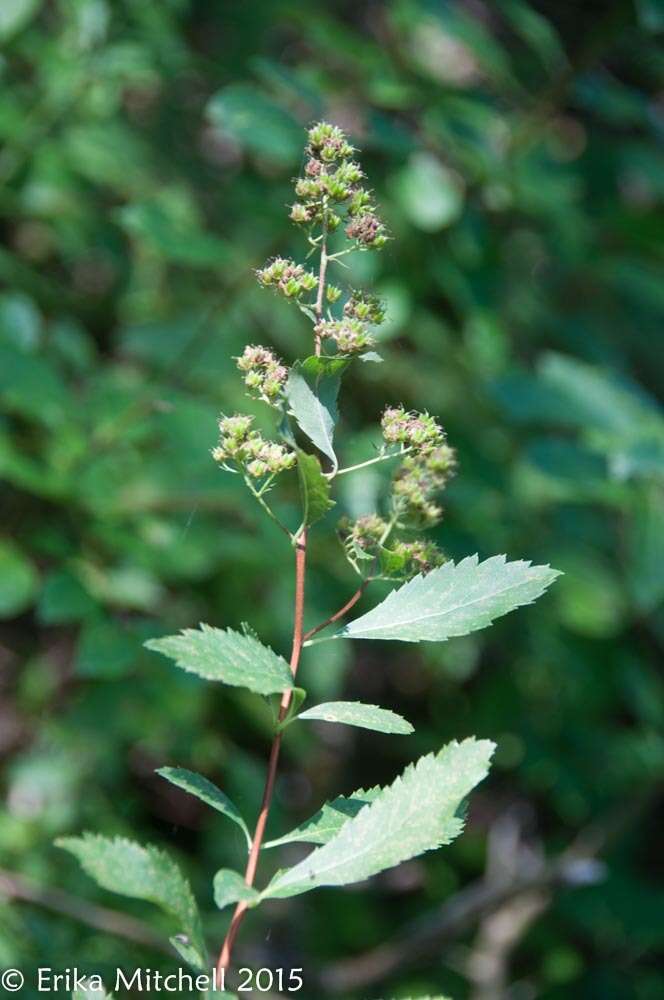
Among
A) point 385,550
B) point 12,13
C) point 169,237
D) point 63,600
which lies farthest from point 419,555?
point 12,13

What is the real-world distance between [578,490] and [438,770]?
1167 millimetres

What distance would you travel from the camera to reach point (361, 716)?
72 cm

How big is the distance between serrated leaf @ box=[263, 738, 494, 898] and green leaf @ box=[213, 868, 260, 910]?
18 mm

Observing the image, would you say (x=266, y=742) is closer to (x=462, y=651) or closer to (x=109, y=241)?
(x=462, y=651)

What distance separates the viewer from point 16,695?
229cm

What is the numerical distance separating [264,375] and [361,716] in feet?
0.79

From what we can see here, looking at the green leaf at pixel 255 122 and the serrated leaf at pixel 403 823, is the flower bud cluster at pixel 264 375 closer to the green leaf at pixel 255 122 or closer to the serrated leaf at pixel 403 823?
the serrated leaf at pixel 403 823

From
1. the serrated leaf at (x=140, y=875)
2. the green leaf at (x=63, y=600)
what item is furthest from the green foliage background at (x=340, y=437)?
the serrated leaf at (x=140, y=875)

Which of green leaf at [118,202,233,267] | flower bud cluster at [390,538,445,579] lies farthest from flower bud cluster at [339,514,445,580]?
green leaf at [118,202,233,267]

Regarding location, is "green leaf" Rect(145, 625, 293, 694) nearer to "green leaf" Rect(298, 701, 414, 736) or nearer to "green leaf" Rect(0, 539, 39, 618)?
"green leaf" Rect(298, 701, 414, 736)

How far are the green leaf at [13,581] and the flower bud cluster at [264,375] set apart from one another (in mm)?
968

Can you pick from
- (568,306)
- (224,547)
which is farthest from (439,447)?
(568,306)

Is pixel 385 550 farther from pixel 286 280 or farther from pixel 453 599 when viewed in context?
pixel 286 280

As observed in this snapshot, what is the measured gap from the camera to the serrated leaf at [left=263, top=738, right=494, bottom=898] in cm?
68
